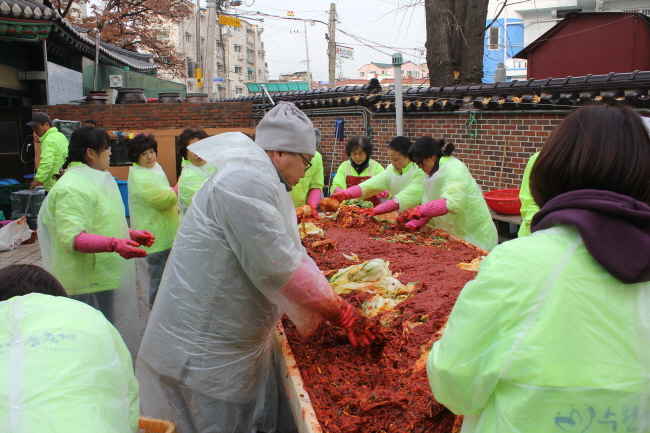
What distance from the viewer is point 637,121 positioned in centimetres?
122

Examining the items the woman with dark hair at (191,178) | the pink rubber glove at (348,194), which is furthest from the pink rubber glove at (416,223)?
the woman with dark hair at (191,178)

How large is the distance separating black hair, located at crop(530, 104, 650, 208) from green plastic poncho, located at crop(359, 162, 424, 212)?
3660 mm

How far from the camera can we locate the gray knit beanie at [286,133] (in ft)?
7.37

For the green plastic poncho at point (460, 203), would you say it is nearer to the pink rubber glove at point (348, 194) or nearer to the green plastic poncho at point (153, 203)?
the pink rubber glove at point (348, 194)

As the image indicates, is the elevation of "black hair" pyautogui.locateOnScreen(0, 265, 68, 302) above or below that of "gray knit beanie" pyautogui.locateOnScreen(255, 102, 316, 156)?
below

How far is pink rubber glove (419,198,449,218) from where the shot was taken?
13.8ft

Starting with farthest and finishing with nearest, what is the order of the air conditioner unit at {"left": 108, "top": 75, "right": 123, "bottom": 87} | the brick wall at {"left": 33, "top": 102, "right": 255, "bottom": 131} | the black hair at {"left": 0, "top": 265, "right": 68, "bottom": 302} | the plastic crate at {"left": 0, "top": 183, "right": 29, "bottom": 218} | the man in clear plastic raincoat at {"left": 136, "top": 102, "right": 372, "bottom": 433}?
the air conditioner unit at {"left": 108, "top": 75, "right": 123, "bottom": 87}, the brick wall at {"left": 33, "top": 102, "right": 255, "bottom": 131}, the plastic crate at {"left": 0, "top": 183, "right": 29, "bottom": 218}, the man in clear plastic raincoat at {"left": 136, "top": 102, "right": 372, "bottom": 433}, the black hair at {"left": 0, "top": 265, "right": 68, "bottom": 302}

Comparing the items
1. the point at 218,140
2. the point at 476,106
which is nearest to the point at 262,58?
the point at 476,106

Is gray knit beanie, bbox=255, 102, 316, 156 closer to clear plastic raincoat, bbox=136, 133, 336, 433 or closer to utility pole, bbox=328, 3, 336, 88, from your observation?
clear plastic raincoat, bbox=136, 133, 336, 433

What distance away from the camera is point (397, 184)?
208 inches

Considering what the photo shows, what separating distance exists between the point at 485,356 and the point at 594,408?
258mm

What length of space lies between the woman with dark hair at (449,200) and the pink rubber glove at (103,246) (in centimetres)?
225

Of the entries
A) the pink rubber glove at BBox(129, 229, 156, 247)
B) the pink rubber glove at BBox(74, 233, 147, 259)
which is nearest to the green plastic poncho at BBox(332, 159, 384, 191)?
the pink rubber glove at BBox(129, 229, 156, 247)

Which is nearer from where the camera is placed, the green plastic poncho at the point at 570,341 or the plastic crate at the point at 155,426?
the green plastic poncho at the point at 570,341
